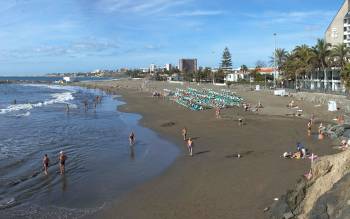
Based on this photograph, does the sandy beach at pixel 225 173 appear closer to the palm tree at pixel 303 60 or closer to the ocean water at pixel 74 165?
the ocean water at pixel 74 165

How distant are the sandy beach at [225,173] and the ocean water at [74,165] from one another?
3.55 feet

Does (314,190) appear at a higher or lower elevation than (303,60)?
lower

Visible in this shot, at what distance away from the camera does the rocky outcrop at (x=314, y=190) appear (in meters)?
11.7

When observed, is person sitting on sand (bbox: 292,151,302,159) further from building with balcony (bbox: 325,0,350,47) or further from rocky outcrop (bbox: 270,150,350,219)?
building with balcony (bbox: 325,0,350,47)

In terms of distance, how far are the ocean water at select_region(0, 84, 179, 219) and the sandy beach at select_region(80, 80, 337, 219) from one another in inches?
42.6

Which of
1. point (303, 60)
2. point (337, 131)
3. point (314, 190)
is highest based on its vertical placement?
point (303, 60)

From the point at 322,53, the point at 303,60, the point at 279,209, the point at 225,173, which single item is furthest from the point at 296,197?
the point at 303,60

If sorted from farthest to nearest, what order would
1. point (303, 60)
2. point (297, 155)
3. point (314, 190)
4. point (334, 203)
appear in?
1. point (303, 60)
2. point (297, 155)
3. point (314, 190)
4. point (334, 203)

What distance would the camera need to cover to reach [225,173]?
20.6 meters

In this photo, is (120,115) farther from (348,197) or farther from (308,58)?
(348,197)

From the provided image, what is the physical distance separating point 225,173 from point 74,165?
334 inches

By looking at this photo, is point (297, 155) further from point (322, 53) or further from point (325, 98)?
point (322, 53)

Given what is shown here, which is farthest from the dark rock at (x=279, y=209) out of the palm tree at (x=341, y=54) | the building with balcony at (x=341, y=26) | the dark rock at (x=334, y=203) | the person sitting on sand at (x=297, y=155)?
the building with balcony at (x=341, y=26)

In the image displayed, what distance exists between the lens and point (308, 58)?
63312 mm
